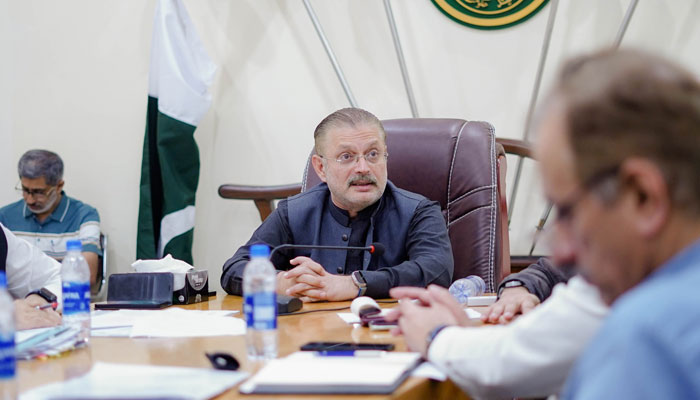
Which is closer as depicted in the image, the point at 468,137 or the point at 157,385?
the point at 157,385

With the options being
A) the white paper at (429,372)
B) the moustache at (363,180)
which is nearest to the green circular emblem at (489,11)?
the moustache at (363,180)

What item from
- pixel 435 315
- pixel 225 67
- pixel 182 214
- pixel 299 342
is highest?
pixel 225 67

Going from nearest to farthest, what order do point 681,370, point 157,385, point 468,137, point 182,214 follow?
point 681,370
point 157,385
point 468,137
point 182,214

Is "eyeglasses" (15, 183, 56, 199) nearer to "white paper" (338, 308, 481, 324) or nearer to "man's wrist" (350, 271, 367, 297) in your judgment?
"man's wrist" (350, 271, 367, 297)

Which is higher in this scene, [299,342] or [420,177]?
[420,177]

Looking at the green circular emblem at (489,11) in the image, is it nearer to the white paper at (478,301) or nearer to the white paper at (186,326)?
the white paper at (478,301)

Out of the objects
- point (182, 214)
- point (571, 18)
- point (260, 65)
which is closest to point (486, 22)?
point (571, 18)

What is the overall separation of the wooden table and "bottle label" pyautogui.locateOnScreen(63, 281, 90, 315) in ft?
0.22

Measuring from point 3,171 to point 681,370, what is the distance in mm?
4193

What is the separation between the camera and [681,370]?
0.58 metres

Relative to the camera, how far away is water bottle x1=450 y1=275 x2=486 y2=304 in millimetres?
1917

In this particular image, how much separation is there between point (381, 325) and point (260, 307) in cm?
37

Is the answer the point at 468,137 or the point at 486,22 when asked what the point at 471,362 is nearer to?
the point at 468,137

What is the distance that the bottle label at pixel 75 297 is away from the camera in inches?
54.8
